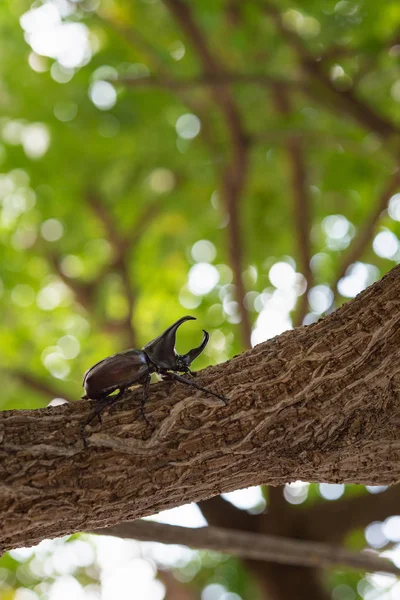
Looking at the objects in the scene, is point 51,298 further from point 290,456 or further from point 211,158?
point 290,456

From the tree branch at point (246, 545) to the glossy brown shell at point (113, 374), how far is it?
744 mm

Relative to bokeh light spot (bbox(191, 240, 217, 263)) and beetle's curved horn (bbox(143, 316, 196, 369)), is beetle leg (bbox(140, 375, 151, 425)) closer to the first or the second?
beetle's curved horn (bbox(143, 316, 196, 369))

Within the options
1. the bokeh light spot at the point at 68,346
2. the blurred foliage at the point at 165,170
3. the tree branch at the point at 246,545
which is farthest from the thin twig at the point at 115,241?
the tree branch at the point at 246,545

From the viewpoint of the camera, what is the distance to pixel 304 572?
6.00 m

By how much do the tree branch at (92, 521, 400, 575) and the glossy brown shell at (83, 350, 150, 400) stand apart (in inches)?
29.3

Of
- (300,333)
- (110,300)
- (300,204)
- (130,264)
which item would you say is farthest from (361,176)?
(300,333)

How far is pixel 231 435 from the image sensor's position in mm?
1841

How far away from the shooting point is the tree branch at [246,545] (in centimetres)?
271

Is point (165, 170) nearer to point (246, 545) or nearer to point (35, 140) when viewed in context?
point (35, 140)

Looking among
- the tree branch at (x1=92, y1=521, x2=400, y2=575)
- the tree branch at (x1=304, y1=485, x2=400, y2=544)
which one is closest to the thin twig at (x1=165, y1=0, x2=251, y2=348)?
the tree branch at (x1=304, y1=485, x2=400, y2=544)

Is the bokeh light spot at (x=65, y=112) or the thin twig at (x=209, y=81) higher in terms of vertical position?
the bokeh light spot at (x=65, y=112)

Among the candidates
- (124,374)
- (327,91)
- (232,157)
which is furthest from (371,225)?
(124,374)

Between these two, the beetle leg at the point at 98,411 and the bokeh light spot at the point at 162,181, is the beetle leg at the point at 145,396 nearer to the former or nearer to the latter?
the beetle leg at the point at 98,411

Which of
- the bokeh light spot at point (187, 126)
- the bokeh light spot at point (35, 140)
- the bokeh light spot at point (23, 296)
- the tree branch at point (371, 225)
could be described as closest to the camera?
the tree branch at point (371, 225)
